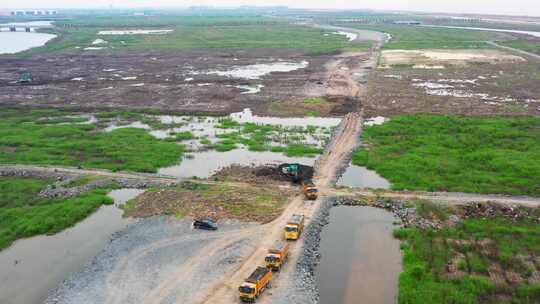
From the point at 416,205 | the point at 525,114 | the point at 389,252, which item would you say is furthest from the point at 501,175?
the point at 525,114

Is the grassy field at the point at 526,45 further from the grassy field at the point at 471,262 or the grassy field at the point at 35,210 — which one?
the grassy field at the point at 35,210

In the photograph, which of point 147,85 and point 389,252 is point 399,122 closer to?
point 389,252

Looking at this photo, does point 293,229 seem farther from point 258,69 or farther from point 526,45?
point 526,45

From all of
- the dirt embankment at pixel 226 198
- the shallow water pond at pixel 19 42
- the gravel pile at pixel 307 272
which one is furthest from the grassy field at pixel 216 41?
the gravel pile at pixel 307 272

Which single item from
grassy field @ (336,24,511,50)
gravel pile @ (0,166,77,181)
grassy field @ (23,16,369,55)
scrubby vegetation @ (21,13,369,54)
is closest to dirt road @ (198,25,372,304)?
gravel pile @ (0,166,77,181)

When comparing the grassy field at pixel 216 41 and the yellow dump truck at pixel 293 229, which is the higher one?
the grassy field at pixel 216 41

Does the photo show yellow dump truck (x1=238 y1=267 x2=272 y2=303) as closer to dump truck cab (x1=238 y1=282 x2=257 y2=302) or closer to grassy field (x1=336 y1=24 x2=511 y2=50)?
dump truck cab (x1=238 y1=282 x2=257 y2=302)

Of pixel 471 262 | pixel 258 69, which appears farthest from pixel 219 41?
pixel 471 262

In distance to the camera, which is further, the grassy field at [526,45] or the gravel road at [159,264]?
the grassy field at [526,45]
